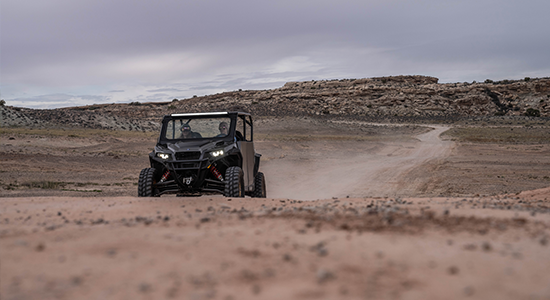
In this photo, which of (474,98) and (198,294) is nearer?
(198,294)

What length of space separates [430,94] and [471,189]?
79032mm

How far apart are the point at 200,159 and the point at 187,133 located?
1629mm

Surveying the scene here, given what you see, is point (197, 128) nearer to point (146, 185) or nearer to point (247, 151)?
point (247, 151)

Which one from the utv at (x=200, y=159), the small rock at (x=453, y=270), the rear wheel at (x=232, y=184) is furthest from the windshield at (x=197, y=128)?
the small rock at (x=453, y=270)

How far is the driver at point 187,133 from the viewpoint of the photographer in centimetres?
1080

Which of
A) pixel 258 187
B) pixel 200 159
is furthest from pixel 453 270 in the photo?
pixel 258 187

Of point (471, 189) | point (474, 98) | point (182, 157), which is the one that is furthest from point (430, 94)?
point (182, 157)

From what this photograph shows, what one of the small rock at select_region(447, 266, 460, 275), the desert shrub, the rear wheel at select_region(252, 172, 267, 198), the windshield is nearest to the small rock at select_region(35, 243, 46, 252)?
the small rock at select_region(447, 266, 460, 275)

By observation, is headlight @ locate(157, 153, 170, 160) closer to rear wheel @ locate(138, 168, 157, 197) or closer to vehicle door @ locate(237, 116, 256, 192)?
rear wheel @ locate(138, 168, 157, 197)

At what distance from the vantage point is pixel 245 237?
5.08 m

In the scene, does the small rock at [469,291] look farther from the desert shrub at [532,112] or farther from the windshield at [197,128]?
the desert shrub at [532,112]

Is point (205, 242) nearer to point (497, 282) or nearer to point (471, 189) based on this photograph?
point (497, 282)

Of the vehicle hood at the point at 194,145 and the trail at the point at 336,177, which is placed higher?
the vehicle hood at the point at 194,145

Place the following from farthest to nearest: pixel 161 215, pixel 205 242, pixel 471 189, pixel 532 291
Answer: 1. pixel 471 189
2. pixel 161 215
3. pixel 205 242
4. pixel 532 291
